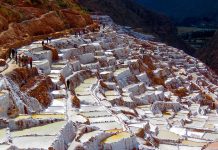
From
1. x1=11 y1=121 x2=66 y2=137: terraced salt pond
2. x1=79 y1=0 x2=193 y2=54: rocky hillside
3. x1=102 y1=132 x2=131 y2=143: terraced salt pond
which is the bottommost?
x1=79 y1=0 x2=193 y2=54: rocky hillside

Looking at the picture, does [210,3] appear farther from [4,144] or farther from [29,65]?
[4,144]

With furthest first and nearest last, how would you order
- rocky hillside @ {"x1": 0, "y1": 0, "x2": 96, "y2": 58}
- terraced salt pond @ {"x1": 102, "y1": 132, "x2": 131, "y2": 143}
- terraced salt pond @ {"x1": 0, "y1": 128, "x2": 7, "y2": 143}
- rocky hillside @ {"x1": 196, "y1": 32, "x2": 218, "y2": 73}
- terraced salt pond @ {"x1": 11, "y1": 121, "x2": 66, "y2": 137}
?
rocky hillside @ {"x1": 196, "y1": 32, "x2": 218, "y2": 73}, rocky hillside @ {"x1": 0, "y1": 0, "x2": 96, "y2": 58}, terraced salt pond @ {"x1": 102, "y1": 132, "x2": 131, "y2": 143}, terraced salt pond @ {"x1": 11, "y1": 121, "x2": 66, "y2": 137}, terraced salt pond @ {"x1": 0, "y1": 128, "x2": 7, "y2": 143}

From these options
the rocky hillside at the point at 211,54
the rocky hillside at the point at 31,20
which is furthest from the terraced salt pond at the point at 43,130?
the rocky hillside at the point at 211,54

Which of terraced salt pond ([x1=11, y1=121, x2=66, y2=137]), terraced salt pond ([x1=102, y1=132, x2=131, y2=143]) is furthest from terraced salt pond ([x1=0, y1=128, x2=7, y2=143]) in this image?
terraced salt pond ([x1=102, y1=132, x2=131, y2=143])

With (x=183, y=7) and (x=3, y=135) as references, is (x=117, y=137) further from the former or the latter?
(x=183, y=7)

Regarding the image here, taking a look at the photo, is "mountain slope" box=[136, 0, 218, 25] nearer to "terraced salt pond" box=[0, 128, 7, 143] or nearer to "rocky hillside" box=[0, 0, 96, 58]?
"rocky hillside" box=[0, 0, 96, 58]

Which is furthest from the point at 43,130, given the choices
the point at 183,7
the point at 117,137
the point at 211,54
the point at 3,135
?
the point at 183,7

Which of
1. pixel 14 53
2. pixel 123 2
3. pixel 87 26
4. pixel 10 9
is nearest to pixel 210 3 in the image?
pixel 123 2
